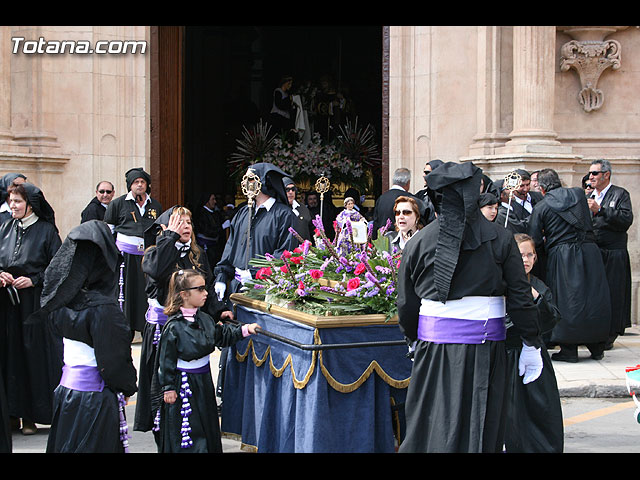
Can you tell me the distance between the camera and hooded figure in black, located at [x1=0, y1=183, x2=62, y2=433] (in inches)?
291

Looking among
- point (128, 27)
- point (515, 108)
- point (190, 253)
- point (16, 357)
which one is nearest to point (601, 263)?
point (515, 108)

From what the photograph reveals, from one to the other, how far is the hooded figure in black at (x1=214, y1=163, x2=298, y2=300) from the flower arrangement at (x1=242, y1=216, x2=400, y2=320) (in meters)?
0.55

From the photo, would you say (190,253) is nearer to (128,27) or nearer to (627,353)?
(627,353)

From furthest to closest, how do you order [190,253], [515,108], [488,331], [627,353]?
1. [515,108]
2. [627,353]
3. [190,253]
4. [488,331]

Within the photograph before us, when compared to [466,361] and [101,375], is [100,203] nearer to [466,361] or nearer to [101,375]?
[101,375]

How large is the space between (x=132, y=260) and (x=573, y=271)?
190 inches

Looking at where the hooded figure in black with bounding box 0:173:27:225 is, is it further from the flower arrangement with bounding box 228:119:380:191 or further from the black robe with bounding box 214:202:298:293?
the flower arrangement with bounding box 228:119:380:191

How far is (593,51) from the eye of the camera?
12312mm

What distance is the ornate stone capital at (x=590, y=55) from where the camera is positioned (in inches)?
485

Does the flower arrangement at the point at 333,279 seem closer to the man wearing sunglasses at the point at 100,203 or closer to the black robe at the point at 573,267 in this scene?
the black robe at the point at 573,267

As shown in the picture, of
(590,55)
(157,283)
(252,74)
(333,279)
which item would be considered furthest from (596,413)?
(252,74)

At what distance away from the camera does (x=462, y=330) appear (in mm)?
5008
